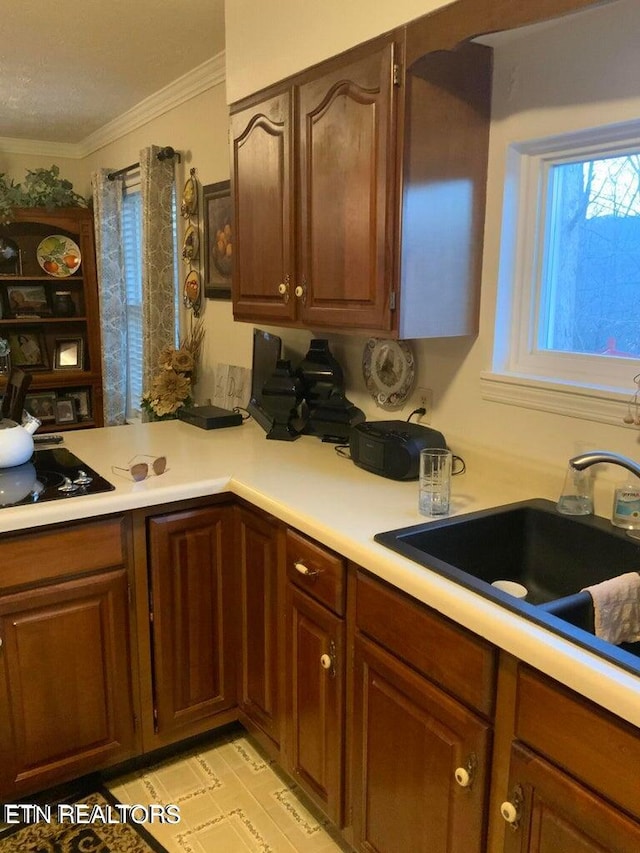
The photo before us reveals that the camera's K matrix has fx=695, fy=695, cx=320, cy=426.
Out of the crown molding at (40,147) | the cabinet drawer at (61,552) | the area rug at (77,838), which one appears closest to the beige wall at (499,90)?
the cabinet drawer at (61,552)

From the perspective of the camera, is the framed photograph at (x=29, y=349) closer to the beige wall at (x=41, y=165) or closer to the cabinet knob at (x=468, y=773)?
the beige wall at (x=41, y=165)

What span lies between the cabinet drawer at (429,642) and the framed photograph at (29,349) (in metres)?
3.83

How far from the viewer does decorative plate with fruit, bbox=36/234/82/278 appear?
4.61 metres

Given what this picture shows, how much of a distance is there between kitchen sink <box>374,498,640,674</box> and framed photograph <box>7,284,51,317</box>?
154 inches

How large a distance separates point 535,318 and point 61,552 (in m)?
1.39

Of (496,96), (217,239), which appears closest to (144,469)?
(496,96)

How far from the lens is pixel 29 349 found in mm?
4711

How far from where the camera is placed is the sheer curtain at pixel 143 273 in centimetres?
342

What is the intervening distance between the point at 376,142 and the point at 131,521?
46.5 inches

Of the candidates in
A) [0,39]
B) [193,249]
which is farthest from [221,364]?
[0,39]

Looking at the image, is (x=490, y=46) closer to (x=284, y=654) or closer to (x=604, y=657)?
(x=604, y=657)

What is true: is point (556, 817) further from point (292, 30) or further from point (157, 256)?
point (157, 256)

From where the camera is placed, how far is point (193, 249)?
10.8 ft

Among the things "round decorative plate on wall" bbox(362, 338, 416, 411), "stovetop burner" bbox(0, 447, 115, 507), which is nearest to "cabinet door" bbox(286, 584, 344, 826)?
"stovetop burner" bbox(0, 447, 115, 507)
